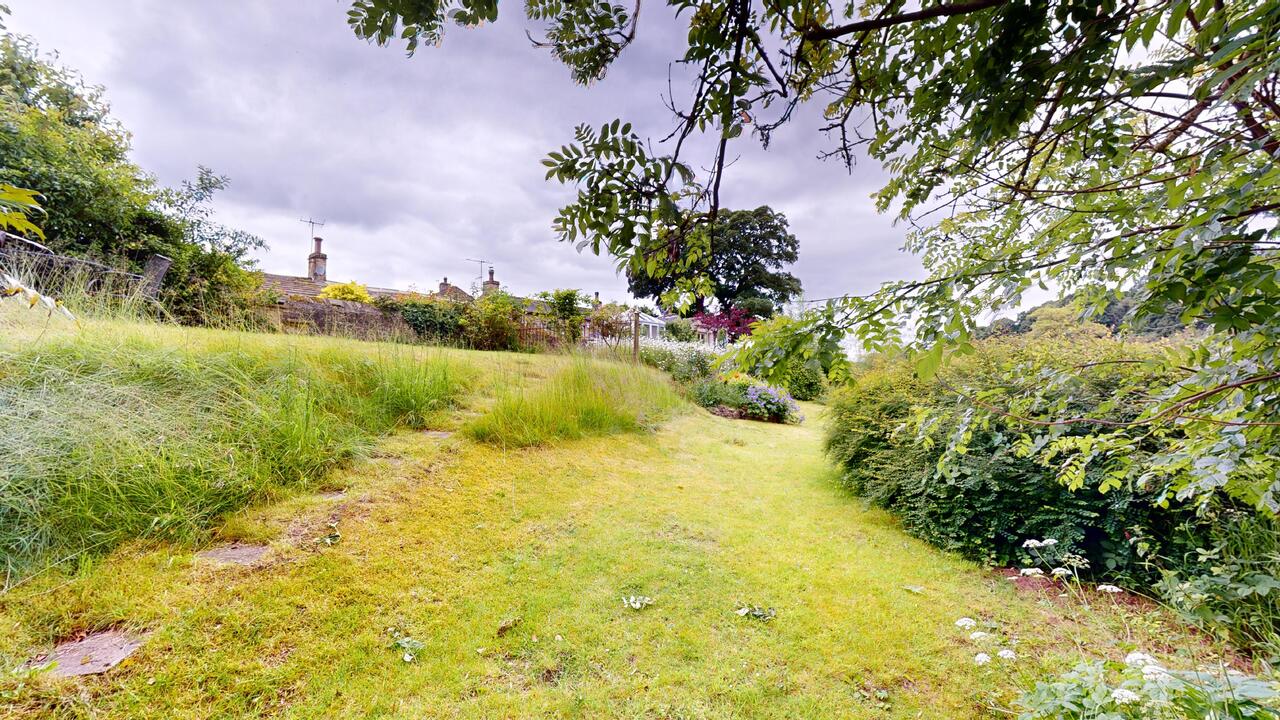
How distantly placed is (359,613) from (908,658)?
8.65ft

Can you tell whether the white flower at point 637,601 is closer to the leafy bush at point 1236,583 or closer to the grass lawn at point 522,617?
the grass lawn at point 522,617

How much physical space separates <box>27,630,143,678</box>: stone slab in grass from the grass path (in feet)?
0.18

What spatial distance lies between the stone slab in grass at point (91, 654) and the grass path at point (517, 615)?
2.2 inches

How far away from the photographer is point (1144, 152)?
1.61 meters

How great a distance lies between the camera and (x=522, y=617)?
2.12m

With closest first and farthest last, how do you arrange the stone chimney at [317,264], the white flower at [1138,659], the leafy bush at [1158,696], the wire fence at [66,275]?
the leafy bush at [1158,696] < the white flower at [1138,659] < the wire fence at [66,275] < the stone chimney at [317,264]

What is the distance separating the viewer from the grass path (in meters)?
1.61

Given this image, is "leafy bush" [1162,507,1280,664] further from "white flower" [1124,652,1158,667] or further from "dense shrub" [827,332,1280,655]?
"white flower" [1124,652,1158,667]

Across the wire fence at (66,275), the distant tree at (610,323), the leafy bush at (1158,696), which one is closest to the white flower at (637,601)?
the leafy bush at (1158,696)

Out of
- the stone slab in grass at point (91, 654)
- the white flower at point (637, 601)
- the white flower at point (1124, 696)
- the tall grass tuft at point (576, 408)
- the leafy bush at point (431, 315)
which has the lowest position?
the white flower at point (637, 601)

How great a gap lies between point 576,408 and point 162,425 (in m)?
3.43

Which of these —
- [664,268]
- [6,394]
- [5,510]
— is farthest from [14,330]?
[664,268]

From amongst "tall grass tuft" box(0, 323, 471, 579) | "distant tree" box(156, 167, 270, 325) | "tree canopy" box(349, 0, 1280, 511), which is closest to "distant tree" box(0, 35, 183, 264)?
"distant tree" box(156, 167, 270, 325)

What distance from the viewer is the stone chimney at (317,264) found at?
60.5 ft
